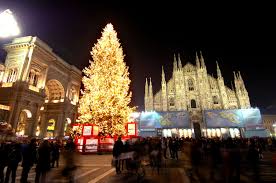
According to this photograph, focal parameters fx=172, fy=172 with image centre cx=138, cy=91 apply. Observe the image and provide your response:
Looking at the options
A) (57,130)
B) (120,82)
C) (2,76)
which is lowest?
(57,130)

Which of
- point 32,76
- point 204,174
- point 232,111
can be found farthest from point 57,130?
point 232,111

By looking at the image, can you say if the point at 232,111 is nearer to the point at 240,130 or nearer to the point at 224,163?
the point at 240,130

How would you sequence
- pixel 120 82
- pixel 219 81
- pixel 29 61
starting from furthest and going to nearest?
pixel 219 81 → pixel 29 61 → pixel 120 82

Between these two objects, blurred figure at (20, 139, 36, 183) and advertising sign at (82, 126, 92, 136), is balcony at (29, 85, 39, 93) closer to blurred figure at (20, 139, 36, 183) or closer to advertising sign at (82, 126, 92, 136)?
advertising sign at (82, 126, 92, 136)

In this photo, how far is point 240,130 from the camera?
36531mm

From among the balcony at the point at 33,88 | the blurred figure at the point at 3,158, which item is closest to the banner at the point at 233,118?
the balcony at the point at 33,88

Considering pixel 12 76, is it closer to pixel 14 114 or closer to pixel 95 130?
pixel 14 114

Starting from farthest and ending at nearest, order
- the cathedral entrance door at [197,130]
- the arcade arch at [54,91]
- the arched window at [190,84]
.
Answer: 1. the arched window at [190,84]
2. the cathedral entrance door at [197,130]
3. the arcade arch at [54,91]

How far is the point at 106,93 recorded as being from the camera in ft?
49.1

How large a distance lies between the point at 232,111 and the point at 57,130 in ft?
115

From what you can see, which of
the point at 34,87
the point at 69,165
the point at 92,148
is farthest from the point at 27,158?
the point at 34,87

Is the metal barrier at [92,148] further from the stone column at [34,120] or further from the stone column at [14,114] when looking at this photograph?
→ the stone column at [34,120]

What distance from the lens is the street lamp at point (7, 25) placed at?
6312mm

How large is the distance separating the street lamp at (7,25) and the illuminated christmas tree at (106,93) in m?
8.69
